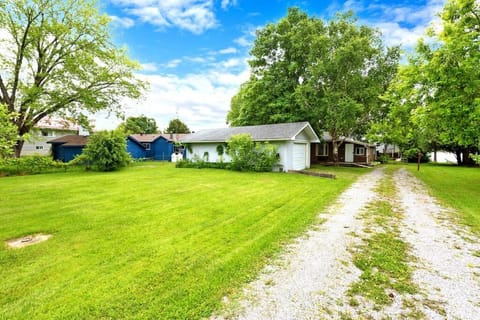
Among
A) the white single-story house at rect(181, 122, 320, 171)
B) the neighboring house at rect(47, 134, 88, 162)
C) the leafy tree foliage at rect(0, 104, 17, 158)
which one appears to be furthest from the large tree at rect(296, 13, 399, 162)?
the neighboring house at rect(47, 134, 88, 162)

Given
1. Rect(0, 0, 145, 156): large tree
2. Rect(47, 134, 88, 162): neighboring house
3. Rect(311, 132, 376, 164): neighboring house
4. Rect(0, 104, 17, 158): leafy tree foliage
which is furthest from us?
Rect(311, 132, 376, 164): neighboring house

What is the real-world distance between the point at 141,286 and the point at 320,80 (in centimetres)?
2099

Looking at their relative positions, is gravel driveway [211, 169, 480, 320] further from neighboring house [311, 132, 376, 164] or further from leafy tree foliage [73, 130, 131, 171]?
neighboring house [311, 132, 376, 164]

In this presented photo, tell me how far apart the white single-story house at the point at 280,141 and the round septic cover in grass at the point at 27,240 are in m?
13.0

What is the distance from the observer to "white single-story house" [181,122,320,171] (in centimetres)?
1574

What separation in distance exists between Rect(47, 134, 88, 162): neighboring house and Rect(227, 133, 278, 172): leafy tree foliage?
17.0 metres

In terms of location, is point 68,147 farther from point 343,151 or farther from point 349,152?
point 349,152

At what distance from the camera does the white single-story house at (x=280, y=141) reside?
1574 centimetres

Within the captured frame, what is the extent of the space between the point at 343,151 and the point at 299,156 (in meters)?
11.6

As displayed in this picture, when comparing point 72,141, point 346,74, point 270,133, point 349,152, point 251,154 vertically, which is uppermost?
point 346,74

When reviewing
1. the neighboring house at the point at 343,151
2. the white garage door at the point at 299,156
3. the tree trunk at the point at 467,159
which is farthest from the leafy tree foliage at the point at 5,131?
the tree trunk at the point at 467,159

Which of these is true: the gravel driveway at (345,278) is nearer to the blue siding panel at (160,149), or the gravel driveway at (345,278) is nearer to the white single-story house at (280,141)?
the white single-story house at (280,141)

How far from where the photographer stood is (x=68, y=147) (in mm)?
23500

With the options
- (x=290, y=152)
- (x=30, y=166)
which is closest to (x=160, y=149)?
(x=30, y=166)
